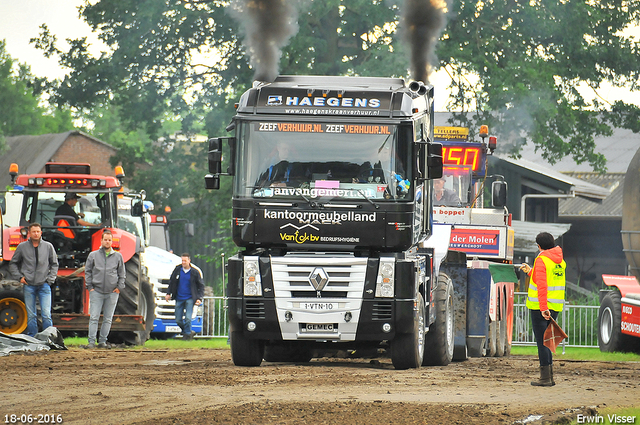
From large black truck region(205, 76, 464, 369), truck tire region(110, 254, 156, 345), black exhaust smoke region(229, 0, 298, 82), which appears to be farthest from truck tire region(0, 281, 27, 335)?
black exhaust smoke region(229, 0, 298, 82)

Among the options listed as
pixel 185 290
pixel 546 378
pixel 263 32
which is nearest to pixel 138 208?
pixel 185 290

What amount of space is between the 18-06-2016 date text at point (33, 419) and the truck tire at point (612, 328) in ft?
44.7

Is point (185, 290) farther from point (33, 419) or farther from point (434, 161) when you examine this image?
point (33, 419)

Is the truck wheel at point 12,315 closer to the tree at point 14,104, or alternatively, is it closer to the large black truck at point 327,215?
the large black truck at point 327,215

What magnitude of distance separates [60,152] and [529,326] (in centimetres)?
3712

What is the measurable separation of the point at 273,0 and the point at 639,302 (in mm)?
9438

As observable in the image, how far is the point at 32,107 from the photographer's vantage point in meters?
78.8

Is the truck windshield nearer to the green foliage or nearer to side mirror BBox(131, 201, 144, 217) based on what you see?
the green foliage

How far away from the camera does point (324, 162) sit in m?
12.6

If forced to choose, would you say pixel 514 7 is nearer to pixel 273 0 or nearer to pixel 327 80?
pixel 273 0

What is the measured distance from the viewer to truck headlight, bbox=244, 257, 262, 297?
12.7 meters

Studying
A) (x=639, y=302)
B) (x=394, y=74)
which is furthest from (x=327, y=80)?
(x=394, y=74)

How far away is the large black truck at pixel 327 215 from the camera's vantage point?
40.9ft

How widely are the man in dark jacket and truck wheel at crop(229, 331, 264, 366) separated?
8.00 m
